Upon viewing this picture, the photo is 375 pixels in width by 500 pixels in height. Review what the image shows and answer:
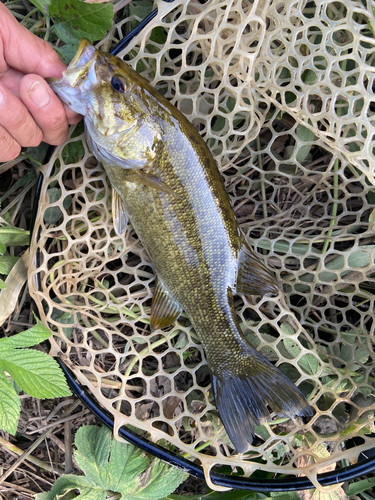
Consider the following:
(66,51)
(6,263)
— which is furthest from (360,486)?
(66,51)

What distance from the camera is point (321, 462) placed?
1.97 m

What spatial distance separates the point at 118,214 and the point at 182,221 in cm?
39

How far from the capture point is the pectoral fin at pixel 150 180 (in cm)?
194

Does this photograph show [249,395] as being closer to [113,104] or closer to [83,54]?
[113,104]

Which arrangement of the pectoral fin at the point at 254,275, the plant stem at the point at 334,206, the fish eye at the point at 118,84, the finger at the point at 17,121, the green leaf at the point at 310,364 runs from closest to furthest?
the finger at the point at 17,121, the fish eye at the point at 118,84, the pectoral fin at the point at 254,275, the green leaf at the point at 310,364, the plant stem at the point at 334,206

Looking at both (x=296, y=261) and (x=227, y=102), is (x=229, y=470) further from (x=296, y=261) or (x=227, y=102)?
(x=227, y=102)

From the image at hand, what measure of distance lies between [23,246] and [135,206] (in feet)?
3.01

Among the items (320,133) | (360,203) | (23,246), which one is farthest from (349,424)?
(23,246)

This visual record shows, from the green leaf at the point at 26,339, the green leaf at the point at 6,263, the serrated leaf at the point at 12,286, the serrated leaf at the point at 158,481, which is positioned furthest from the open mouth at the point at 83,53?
the serrated leaf at the point at 158,481

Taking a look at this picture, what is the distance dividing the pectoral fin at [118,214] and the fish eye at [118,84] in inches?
21.8

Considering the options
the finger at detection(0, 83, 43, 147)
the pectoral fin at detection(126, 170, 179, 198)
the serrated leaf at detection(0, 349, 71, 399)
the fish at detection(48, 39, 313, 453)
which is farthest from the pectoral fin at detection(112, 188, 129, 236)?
the serrated leaf at detection(0, 349, 71, 399)

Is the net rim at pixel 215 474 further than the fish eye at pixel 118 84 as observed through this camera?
Yes

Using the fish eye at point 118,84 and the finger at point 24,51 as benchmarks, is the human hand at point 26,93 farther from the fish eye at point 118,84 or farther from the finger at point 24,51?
the fish eye at point 118,84

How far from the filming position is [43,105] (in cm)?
176
